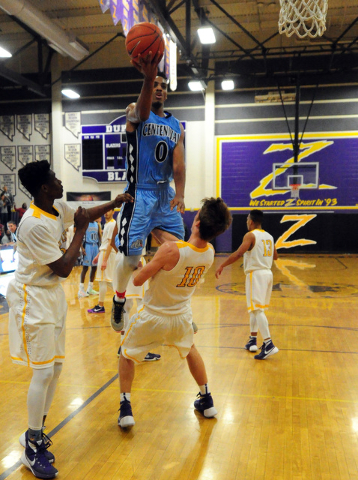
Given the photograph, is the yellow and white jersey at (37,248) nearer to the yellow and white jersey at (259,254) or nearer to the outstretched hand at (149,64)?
the outstretched hand at (149,64)

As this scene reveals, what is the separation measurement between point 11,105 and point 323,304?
15004 millimetres

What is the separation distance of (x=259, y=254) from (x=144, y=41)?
2.57 metres

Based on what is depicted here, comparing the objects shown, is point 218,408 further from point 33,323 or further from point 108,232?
point 108,232

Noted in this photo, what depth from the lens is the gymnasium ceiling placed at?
1317 cm

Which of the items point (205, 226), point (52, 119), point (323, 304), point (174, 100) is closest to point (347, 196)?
point (174, 100)

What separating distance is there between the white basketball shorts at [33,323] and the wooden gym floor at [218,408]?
2.09ft

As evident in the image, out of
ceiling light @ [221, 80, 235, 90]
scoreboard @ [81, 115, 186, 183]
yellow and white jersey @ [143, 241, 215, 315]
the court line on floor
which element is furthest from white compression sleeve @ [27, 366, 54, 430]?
scoreboard @ [81, 115, 186, 183]

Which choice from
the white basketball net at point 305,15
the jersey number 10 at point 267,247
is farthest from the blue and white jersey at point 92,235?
the white basketball net at point 305,15

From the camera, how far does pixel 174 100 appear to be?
54.9 feet

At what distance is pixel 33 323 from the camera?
2.37m

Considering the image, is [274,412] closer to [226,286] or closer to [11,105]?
[226,286]

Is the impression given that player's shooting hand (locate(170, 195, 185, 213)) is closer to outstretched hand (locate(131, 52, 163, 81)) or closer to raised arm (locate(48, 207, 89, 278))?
outstretched hand (locate(131, 52, 163, 81))

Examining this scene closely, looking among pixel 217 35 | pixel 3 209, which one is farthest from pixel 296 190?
pixel 3 209

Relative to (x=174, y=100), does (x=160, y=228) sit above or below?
below
